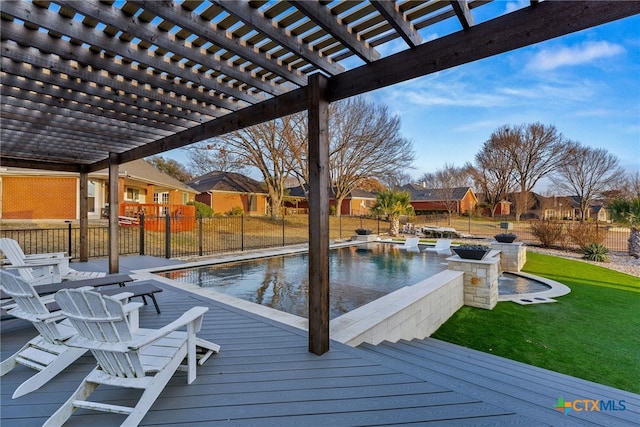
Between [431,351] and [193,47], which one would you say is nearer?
[193,47]

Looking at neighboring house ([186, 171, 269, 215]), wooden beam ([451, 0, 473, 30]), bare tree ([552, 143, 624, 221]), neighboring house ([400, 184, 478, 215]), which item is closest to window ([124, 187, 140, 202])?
neighboring house ([186, 171, 269, 215])

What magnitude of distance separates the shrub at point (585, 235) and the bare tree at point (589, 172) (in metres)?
22.2

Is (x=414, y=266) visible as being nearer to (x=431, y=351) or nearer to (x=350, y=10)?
(x=431, y=351)

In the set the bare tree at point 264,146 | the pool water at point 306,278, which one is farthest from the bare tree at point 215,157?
the pool water at point 306,278

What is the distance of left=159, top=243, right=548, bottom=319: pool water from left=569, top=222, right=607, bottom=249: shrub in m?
6.79

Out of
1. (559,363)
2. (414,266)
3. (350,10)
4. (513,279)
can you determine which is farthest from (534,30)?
(513,279)

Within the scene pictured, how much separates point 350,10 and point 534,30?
4.15 ft

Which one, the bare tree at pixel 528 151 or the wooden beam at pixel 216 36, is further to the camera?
the bare tree at pixel 528 151

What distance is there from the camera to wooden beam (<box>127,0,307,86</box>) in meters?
2.09

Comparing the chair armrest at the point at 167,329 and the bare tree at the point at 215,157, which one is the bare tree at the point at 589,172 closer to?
the bare tree at the point at 215,157

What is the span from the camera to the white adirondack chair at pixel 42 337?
2520mm

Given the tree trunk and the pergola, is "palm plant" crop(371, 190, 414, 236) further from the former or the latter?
the pergola

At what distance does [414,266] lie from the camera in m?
8.66

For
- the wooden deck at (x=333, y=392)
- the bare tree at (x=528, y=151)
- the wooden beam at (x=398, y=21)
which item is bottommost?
the wooden deck at (x=333, y=392)
